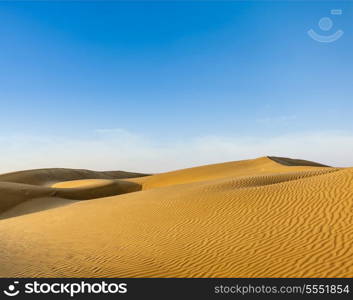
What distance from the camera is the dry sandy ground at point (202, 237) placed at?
6746 mm

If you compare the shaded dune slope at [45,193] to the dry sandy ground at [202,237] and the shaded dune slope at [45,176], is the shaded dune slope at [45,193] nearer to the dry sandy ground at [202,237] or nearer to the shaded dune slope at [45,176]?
the dry sandy ground at [202,237]

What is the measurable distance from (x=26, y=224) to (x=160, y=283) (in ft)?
38.7

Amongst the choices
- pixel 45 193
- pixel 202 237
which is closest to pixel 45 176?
pixel 45 193

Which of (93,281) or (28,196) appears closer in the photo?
(93,281)

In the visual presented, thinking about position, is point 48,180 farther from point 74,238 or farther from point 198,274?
point 198,274

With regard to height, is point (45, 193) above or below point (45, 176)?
below

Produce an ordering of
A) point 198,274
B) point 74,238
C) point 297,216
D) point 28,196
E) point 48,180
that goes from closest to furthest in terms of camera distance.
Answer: point 198,274 → point 297,216 → point 74,238 → point 28,196 → point 48,180

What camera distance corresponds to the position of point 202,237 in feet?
30.2

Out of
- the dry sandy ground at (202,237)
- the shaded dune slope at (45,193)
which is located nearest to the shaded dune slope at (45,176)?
the shaded dune slope at (45,193)

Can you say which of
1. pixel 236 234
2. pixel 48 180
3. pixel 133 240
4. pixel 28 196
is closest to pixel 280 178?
pixel 236 234

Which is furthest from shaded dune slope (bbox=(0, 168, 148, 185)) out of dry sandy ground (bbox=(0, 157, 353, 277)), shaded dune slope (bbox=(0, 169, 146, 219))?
dry sandy ground (bbox=(0, 157, 353, 277))

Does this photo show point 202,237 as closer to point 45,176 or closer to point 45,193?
point 45,193

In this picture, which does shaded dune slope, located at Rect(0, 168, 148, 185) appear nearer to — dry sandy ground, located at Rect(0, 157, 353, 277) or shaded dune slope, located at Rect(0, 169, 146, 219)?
shaded dune slope, located at Rect(0, 169, 146, 219)

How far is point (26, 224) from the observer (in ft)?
50.0
